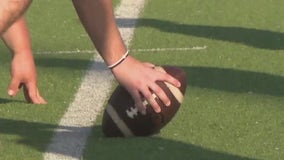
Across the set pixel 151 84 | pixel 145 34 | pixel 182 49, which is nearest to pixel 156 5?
pixel 145 34

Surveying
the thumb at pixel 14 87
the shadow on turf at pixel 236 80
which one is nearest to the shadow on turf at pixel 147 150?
the thumb at pixel 14 87

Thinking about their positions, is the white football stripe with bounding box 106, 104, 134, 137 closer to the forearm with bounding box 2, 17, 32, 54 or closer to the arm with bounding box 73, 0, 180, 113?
the forearm with bounding box 2, 17, 32, 54

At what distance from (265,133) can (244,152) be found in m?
0.41

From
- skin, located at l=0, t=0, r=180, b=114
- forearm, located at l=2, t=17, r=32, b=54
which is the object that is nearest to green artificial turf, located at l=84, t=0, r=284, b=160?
forearm, located at l=2, t=17, r=32, b=54

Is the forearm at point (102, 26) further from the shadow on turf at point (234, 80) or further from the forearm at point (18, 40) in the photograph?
the shadow on turf at point (234, 80)

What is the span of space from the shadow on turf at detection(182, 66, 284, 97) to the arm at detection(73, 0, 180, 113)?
2.34 m

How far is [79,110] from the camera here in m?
6.38

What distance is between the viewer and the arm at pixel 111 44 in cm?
427

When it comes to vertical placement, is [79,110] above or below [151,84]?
below

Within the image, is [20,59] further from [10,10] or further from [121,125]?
[10,10]

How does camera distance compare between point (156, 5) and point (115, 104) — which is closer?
point (115, 104)

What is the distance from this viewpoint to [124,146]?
5.38 meters

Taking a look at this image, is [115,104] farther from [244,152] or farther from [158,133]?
[244,152]

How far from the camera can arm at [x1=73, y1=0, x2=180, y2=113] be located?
168 inches
